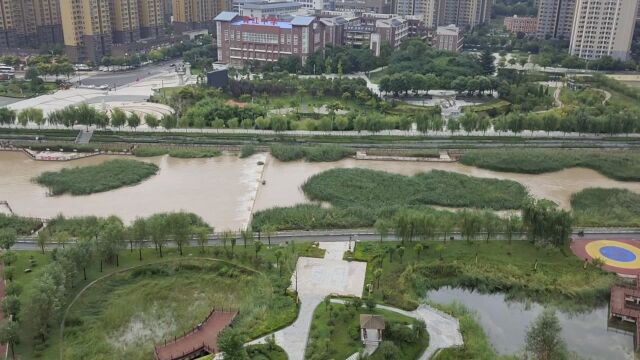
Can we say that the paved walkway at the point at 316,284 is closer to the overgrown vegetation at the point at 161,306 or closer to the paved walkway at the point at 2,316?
the overgrown vegetation at the point at 161,306

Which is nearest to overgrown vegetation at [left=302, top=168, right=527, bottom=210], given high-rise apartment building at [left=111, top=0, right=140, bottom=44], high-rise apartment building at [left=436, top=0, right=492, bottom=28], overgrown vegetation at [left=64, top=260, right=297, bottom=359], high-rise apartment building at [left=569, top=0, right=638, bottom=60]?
overgrown vegetation at [left=64, top=260, right=297, bottom=359]

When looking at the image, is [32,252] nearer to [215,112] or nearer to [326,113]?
[215,112]

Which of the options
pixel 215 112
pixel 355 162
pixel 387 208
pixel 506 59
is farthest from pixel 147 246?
pixel 506 59

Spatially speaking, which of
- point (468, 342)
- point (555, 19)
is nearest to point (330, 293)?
point (468, 342)

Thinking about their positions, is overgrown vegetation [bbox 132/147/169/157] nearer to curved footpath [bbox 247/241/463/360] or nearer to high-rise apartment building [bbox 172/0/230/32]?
curved footpath [bbox 247/241/463/360]

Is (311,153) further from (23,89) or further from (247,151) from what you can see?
(23,89)

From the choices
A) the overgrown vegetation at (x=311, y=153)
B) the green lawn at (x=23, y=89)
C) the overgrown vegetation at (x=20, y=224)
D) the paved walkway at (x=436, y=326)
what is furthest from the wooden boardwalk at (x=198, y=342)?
the green lawn at (x=23, y=89)

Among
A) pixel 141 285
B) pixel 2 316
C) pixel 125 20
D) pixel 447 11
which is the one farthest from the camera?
pixel 447 11
